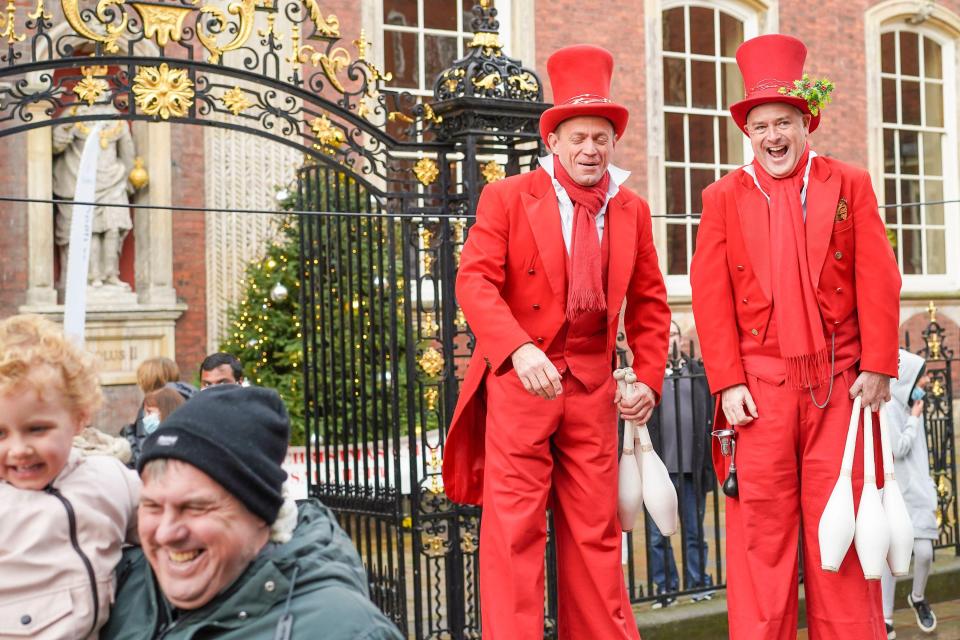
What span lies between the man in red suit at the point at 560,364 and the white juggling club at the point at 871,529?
689mm

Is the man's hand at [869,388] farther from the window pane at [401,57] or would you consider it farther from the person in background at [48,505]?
the window pane at [401,57]

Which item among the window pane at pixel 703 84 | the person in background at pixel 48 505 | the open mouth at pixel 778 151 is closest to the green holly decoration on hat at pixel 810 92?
the open mouth at pixel 778 151

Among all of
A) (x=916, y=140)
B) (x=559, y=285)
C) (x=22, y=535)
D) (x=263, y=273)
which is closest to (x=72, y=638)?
(x=22, y=535)

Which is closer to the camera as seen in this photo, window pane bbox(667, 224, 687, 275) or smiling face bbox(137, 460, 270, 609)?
smiling face bbox(137, 460, 270, 609)

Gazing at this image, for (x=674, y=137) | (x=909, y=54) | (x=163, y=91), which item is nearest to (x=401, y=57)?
(x=674, y=137)

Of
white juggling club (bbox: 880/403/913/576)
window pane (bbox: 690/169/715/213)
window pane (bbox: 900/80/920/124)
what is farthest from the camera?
window pane (bbox: 900/80/920/124)

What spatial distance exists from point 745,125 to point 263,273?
272 inches

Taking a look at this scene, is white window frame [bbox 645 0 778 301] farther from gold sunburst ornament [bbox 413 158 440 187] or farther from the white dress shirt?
the white dress shirt

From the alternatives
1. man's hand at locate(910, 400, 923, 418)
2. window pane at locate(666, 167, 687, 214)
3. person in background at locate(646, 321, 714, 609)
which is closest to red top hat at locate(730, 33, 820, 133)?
person in background at locate(646, 321, 714, 609)

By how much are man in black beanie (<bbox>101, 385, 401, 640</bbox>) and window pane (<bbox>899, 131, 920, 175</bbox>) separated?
15.6 meters

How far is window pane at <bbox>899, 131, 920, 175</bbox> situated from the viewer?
1673 centimetres

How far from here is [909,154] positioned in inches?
663

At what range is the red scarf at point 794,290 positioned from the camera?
4.12m

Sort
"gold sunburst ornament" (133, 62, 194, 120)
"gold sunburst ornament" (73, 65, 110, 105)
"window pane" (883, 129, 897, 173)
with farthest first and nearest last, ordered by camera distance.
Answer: "window pane" (883, 129, 897, 173) → "gold sunburst ornament" (133, 62, 194, 120) → "gold sunburst ornament" (73, 65, 110, 105)
